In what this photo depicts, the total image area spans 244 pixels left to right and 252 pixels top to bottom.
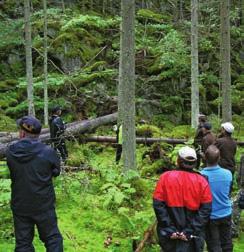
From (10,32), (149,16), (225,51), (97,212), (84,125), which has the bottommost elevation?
(97,212)

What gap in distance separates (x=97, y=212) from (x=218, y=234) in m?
3.17

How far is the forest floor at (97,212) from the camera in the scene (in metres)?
7.88

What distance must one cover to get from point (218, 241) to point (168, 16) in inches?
1095

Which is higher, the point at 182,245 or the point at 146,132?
the point at 146,132

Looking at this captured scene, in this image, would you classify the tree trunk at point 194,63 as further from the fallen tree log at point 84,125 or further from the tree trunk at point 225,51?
the tree trunk at point 225,51

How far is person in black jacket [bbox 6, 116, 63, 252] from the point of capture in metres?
5.61

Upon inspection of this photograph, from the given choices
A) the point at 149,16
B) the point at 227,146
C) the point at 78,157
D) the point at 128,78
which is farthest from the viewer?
the point at 149,16

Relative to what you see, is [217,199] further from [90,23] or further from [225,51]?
[90,23]

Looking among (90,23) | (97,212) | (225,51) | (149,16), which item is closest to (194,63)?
(225,51)

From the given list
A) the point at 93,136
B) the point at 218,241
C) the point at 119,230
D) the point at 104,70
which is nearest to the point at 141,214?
the point at 119,230

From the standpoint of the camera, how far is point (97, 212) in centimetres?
912

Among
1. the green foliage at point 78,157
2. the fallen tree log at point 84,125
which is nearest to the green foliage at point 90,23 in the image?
the fallen tree log at point 84,125

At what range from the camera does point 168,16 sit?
107 ft

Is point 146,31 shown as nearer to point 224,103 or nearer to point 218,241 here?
point 224,103
